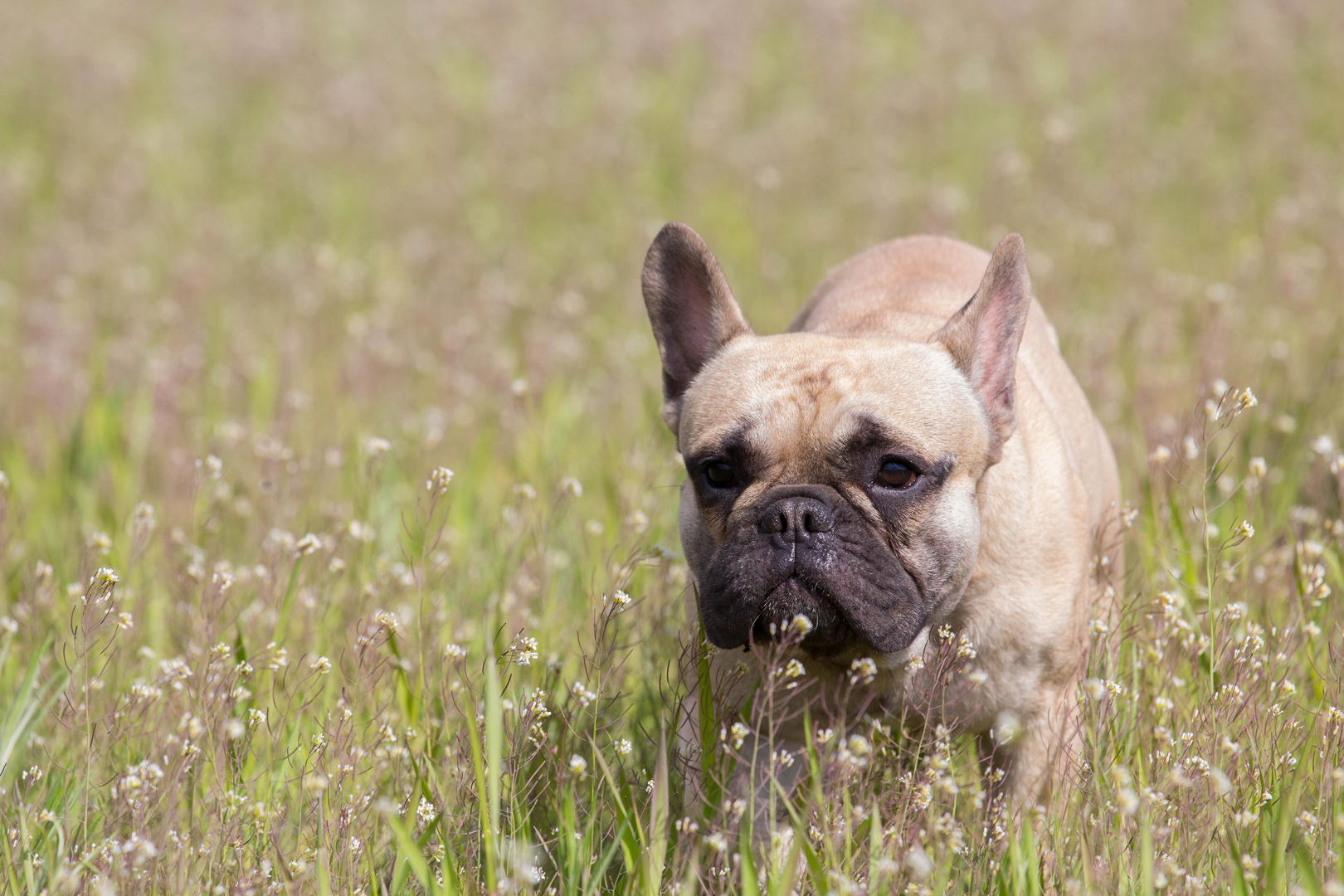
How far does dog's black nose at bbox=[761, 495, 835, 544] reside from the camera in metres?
3.13

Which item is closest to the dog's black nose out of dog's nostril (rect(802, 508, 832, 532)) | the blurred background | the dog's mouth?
dog's nostril (rect(802, 508, 832, 532))

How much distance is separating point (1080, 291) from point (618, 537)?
3801 mm

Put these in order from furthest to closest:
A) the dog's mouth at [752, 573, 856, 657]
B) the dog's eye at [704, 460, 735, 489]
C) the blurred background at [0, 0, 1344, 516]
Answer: the blurred background at [0, 0, 1344, 516], the dog's eye at [704, 460, 735, 489], the dog's mouth at [752, 573, 856, 657]

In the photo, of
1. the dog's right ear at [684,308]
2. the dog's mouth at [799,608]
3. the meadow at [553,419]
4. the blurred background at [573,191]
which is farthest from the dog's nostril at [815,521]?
the blurred background at [573,191]

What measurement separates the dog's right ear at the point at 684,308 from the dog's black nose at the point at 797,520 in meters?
0.84

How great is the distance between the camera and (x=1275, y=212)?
27.1ft

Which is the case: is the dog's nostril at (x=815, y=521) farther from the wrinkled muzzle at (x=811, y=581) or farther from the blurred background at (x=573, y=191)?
the blurred background at (x=573, y=191)

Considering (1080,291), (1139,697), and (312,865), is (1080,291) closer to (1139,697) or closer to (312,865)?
(1139,697)

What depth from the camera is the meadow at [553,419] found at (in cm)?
295

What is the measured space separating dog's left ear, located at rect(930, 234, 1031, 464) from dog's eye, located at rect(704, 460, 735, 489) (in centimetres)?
75

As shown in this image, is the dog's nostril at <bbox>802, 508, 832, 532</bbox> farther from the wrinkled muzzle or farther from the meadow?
the meadow

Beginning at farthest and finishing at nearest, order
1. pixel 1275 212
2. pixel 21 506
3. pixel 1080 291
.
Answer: pixel 1275 212 < pixel 1080 291 < pixel 21 506

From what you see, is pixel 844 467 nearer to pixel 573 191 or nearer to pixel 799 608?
pixel 799 608

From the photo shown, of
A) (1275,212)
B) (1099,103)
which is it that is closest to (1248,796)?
(1275,212)
